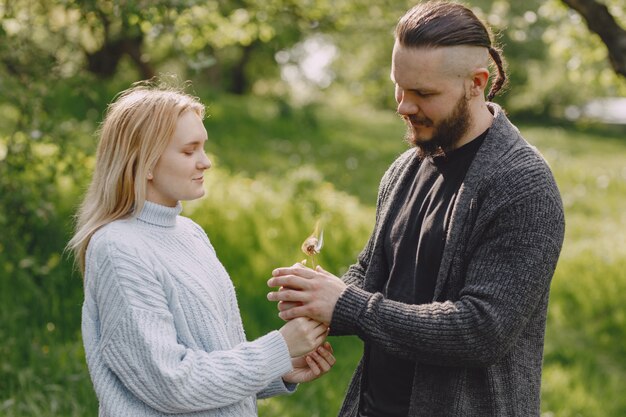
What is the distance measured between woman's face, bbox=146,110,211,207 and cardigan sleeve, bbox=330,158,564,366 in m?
0.73

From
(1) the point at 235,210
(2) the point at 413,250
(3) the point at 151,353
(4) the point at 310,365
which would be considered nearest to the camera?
(3) the point at 151,353

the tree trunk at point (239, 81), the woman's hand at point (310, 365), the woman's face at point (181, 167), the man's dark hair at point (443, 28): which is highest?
the man's dark hair at point (443, 28)

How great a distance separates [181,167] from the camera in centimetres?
261

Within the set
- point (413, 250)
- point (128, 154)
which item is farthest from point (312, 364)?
point (128, 154)

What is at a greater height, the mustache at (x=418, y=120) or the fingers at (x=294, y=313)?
the mustache at (x=418, y=120)

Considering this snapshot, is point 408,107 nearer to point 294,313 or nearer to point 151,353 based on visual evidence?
point 294,313

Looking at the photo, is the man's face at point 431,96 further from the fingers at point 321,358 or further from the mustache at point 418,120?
the fingers at point 321,358

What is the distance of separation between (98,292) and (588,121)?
6946mm

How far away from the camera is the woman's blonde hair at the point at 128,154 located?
256cm

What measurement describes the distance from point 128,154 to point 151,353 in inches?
24.7

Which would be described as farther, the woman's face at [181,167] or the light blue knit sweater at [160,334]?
the woman's face at [181,167]

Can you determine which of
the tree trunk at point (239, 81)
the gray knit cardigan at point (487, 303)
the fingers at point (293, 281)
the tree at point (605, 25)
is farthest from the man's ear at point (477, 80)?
the tree trunk at point (239, 81)

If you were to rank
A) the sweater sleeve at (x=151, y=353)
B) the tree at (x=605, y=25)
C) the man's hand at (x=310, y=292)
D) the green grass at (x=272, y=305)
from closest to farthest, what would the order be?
the sweater sleeve at (x=151, y=353) < the man's hand at (x=310, y=292) < the green grass at (x=272, y=305) < the tree at (x=605, y=25)

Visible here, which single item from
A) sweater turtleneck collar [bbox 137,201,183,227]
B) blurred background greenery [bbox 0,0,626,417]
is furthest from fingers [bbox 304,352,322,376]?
blurred background greenery [bbox 0,0,626,417]
